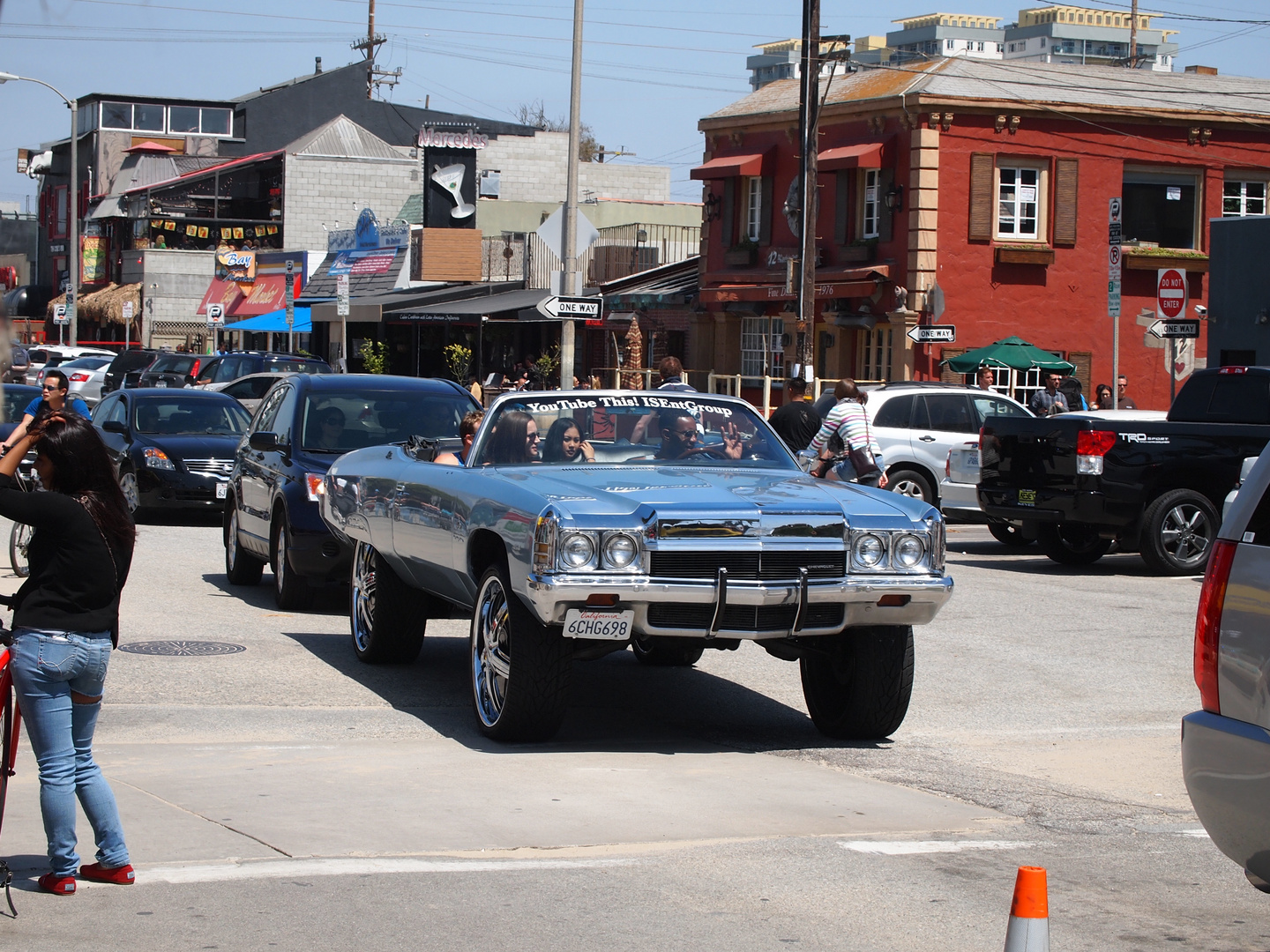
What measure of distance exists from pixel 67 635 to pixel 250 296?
54893 mm

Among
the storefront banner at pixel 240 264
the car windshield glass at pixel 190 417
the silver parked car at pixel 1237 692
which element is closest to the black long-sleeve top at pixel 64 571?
the silver parked car at pixel 1237 692

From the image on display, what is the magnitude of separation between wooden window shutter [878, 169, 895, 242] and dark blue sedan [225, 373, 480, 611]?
20.7m

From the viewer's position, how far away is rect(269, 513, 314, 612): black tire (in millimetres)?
12297

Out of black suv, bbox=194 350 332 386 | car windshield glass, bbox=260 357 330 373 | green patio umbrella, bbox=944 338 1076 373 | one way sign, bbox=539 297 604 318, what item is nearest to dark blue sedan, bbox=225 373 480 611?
one way sign, bbox=539 297 604 318

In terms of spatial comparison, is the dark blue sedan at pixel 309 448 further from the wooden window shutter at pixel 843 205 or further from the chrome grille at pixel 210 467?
the wooden window shutter at pixel 843 205

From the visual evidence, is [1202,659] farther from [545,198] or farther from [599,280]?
[545,198]

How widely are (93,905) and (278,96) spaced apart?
71859mm

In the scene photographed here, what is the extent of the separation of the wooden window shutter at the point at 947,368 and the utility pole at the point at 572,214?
936 cm

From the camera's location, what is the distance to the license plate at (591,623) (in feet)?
24.0

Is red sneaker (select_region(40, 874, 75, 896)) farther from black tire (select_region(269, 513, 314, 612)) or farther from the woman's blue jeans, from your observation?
black tire (select_region(269, 513, 314, 612))

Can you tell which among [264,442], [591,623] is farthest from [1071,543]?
[591,623]

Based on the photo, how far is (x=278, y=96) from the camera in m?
73.2

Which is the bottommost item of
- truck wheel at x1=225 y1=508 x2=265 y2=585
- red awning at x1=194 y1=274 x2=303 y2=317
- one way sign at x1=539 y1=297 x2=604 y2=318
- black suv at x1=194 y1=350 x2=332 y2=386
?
truck wheel at x1=225 y1=508 x2=265 y2=585

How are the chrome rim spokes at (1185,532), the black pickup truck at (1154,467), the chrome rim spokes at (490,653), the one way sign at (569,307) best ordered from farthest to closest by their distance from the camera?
1. the one way sign at (569,307)
2. the chrome rim spokes at (1185,532)
3. the black pickup truck at (1154,467)
4. the chrome rim spokes at (490,653)
